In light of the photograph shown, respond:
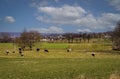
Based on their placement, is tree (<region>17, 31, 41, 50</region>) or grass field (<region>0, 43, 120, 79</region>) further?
tree (<region>17, 31, 41, 50</region>)

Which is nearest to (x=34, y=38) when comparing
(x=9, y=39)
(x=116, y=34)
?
(x=116, y=34)

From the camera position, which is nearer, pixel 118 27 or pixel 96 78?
pixel 96 78

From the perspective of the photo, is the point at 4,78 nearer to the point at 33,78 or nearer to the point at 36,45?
the point at 33,78

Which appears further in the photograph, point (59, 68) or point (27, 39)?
point (27, 39)

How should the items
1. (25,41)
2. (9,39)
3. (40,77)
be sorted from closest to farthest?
(40,77)
(25,41)
(9,39)

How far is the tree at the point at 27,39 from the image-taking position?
11412 cm

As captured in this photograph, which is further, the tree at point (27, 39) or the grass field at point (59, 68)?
the tree at point (27, 39)

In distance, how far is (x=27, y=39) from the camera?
377 ft

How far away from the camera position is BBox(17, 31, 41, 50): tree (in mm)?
114125

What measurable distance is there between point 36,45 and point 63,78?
9956 cm

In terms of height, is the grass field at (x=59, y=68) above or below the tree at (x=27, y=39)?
below

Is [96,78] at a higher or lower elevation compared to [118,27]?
lower

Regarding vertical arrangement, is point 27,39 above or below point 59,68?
above

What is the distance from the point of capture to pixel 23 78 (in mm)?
22453
